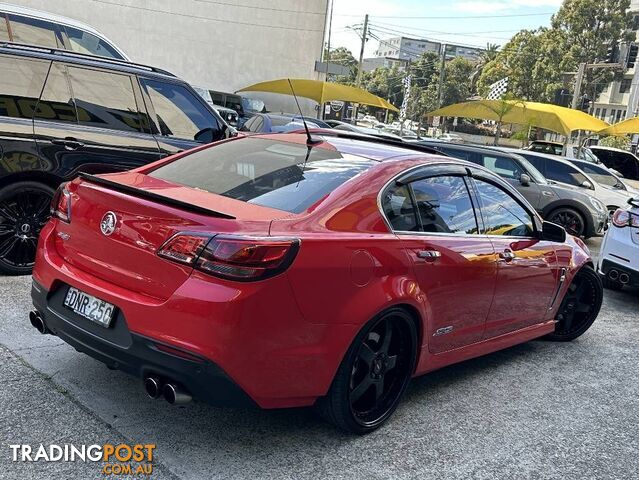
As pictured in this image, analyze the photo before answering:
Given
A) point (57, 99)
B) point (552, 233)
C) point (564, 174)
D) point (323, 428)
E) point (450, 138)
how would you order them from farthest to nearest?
point (450, 138) → point (564, 174) → point (57, 99) → point (552, 233) → point (323, 428)

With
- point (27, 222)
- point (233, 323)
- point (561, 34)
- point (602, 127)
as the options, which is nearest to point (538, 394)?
point (233, 323)

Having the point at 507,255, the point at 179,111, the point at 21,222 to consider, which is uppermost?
the point at 179,111

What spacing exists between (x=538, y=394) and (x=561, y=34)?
170 feet

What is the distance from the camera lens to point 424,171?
392 cm

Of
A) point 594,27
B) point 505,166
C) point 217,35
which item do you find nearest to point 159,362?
point 505,166

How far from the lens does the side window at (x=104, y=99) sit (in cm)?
567

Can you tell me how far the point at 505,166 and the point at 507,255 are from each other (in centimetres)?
808

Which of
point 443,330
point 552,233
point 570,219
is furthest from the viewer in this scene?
point 570,219

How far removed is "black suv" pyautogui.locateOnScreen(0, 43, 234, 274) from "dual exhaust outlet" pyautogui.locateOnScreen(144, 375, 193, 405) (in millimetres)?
3181

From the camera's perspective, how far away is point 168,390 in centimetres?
283

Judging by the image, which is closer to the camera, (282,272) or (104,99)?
(282,272)

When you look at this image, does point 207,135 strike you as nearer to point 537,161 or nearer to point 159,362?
point 159,362

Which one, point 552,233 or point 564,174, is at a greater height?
point 552,233

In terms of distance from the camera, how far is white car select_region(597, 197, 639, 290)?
22.5 ft
